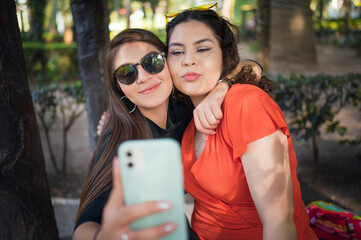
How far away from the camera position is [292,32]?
1140 cm

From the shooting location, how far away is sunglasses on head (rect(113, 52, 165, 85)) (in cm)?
214

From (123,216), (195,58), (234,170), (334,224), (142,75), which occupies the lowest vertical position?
(334,224)

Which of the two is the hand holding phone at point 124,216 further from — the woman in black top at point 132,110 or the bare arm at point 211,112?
the bare arm at point 211,112

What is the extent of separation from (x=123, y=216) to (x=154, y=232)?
113 millimetres

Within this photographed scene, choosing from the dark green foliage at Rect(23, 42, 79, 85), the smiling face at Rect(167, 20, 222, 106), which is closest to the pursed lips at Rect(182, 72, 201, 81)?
the smiling face at Rect(167, 20, 222, 106)

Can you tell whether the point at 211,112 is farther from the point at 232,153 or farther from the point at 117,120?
the point at 117,120

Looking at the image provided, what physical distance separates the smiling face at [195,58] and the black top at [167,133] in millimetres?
430

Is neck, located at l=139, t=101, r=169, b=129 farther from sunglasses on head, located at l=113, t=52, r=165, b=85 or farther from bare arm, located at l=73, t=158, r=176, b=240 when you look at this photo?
bare arm, located at l=73, t=158, r=176, b=240

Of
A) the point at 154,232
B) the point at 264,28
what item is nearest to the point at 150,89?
the point at 154,232

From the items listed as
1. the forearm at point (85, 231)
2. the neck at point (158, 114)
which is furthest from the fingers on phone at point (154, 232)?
the neck at point (158, 114)

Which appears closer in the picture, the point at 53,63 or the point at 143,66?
the point at 143,66

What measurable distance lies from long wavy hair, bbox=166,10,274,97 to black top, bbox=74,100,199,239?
0.60 m

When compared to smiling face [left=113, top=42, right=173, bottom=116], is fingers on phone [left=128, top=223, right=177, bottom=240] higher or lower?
lower

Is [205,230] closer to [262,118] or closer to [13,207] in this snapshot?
[262,118]
